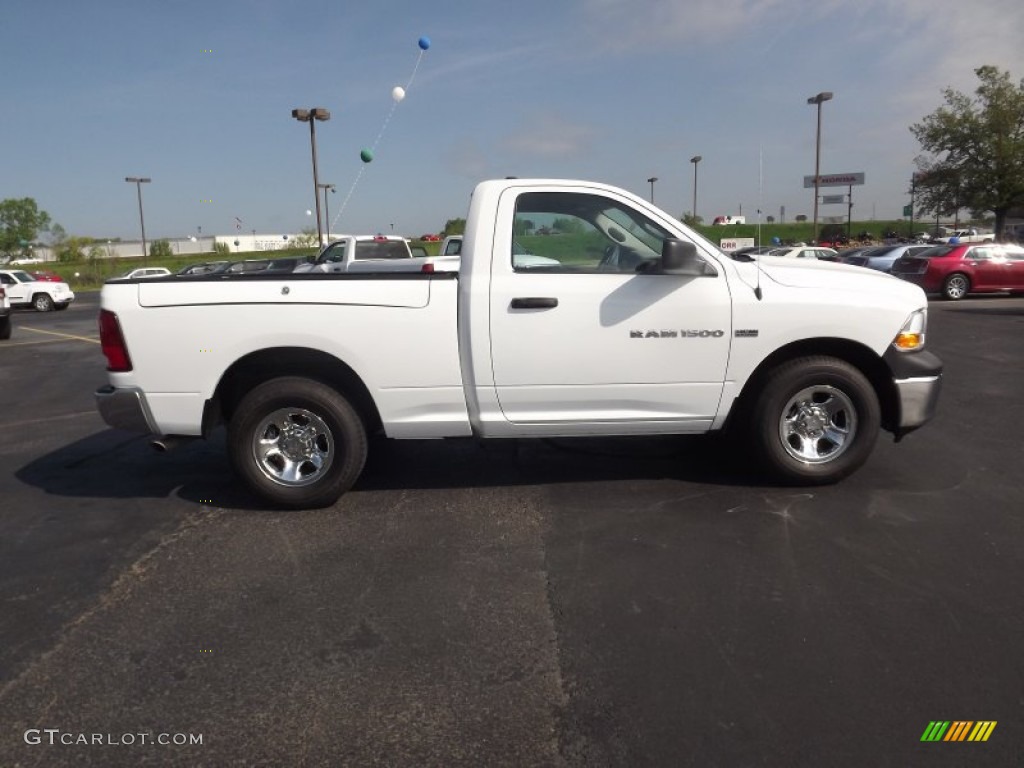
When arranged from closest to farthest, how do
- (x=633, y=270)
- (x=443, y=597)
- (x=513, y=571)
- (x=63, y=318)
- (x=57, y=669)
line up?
(x=57, y=669) → (x=443, y=597) → (x=513, y=571) → (x=633, y=270) → (x=63, y=318)

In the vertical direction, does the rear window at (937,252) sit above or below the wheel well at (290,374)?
above

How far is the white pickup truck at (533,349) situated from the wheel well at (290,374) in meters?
0.02

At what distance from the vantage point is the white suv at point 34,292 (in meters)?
27.7

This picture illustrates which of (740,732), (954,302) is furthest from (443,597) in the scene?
(954,302)

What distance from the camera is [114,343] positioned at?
14.5 ft

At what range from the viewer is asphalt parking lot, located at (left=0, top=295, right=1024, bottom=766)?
8.23 ft

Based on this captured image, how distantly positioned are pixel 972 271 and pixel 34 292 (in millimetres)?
30294

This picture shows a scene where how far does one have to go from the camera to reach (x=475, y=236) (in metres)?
4.50

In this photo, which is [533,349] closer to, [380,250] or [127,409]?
[127,409]

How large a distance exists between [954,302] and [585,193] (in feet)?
58.6

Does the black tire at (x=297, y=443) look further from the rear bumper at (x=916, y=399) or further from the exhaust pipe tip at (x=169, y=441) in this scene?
the rear bumper at (x=916, y=399)

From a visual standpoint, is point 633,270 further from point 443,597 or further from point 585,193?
point 443,597

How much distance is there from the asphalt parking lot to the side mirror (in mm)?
1382
